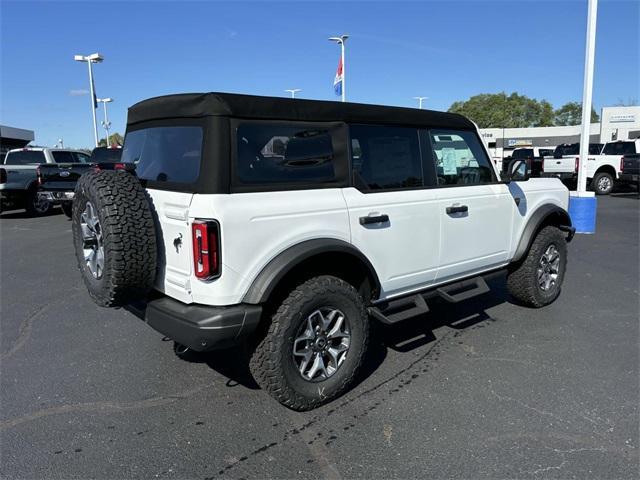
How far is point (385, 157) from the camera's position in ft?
12.3

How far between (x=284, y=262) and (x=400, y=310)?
1.27 m

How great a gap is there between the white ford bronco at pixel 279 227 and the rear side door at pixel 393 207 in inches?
0.4

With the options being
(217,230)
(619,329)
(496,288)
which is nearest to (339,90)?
(496,288)

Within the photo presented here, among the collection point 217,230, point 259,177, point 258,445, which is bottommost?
point 258,445

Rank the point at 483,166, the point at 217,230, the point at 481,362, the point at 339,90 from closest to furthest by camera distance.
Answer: the point at 217,230 → the point at 481,362 → the point at 483,166 → the point at 339,90

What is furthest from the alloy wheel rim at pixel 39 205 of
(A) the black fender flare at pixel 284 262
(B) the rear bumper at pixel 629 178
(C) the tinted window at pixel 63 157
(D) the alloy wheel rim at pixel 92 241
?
(B) the rear bumper at pixel 629 178

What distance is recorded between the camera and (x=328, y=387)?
3.24 metres

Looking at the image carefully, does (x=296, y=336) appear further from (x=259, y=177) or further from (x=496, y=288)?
(x=496, y=288)

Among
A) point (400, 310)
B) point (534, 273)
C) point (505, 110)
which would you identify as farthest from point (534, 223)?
point (505, 110)

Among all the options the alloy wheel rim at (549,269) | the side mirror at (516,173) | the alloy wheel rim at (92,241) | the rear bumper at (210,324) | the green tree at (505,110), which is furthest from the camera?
the green tree at (505,110)

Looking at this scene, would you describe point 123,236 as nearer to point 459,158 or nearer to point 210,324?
point 210,324

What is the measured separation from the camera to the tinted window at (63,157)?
49.1 feet

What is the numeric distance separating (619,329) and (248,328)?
3595mm

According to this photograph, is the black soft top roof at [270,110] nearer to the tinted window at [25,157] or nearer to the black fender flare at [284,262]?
the black fender flare at [284,262]
